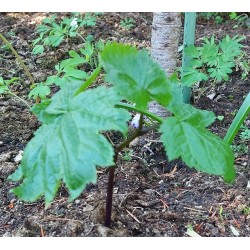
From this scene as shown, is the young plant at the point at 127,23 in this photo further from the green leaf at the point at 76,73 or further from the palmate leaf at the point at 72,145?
the palmate leaf at the point at 72,145

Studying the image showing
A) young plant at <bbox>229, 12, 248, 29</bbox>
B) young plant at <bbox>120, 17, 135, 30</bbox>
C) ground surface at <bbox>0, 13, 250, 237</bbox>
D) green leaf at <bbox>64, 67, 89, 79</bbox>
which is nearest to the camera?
ground surface at <bbox>0, 13, 250, 237</bbox>

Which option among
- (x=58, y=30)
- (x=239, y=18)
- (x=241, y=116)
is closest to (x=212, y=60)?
(x=241, y=116)

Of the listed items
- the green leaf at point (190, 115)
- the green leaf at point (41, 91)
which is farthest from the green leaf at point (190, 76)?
the green leaf at point (190, 115)

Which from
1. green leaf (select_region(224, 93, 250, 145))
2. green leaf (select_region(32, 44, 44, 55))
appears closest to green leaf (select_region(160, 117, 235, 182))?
green leaf (select_region(224, 93, 250, 145))

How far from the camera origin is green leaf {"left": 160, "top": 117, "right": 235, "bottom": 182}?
1104mm

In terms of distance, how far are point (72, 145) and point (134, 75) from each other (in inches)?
7.8

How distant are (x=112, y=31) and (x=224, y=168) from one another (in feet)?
5.18

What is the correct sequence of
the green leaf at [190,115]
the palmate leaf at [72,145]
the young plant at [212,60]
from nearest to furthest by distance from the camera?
the palmate leaf at [72,145]
the green leaf at [190,115]
the young plant at [212,60]

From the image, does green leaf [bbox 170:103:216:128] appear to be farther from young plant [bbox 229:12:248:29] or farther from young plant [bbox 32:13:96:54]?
young plant [bbox 229:12:248:29]

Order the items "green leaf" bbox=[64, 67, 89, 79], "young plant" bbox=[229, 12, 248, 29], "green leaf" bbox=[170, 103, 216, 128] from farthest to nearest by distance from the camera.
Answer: "young plant" bbox=[229, 12, 248, 29] < "green leaf" bbox=[64, 67, 89, 79] < "green leaf" bbox=[170, 103, 216, 128]

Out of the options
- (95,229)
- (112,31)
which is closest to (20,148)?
(95,229)

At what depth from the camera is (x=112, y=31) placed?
2.62 m

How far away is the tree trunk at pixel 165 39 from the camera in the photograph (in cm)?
178

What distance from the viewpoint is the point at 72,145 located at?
1027 millimetres
